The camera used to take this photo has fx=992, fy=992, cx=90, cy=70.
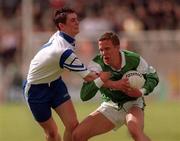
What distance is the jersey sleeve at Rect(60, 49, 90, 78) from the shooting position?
46.0 ft

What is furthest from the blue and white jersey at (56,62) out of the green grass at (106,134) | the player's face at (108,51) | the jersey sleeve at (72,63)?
the green grass at (106,134)

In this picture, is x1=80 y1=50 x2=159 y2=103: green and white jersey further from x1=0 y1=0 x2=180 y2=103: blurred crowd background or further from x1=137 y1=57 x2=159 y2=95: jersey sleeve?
x1=0 y1=0 x2=180 y2=103: blurred crowd background

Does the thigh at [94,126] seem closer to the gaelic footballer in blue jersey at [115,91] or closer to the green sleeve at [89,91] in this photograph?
the gaelic footballer in blue jersey at [115,91]

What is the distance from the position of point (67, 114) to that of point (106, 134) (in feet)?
20.3

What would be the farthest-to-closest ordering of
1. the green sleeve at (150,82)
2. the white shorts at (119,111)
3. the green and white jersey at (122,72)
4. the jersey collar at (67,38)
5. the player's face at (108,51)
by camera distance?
the jersey collar at (67,38)
the white shorts at (119,111)
the green and white jersey at (122,72)
the green sleeve at (150,82)
the player's face at (108,51)

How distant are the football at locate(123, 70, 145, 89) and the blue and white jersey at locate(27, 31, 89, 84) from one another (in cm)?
60

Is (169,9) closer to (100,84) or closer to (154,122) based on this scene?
(154,122)

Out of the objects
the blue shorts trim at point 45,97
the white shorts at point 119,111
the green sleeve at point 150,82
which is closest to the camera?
the green sleeve at point 150,82

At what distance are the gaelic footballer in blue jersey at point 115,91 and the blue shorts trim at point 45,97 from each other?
749 millimetres

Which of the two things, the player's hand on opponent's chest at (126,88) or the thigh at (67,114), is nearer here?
the player's hand on opponent's chest at (126,88)

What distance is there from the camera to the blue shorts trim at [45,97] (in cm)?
1471

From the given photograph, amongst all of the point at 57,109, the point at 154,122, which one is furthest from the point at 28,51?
the point at 57,109

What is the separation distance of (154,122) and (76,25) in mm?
9241

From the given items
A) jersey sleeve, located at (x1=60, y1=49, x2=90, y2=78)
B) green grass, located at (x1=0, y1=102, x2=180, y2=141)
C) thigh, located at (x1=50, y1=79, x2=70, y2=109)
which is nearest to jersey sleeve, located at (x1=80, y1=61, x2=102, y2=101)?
jersey sleeve, located at (x1=60, y1=49, x2=90, y2=78)
